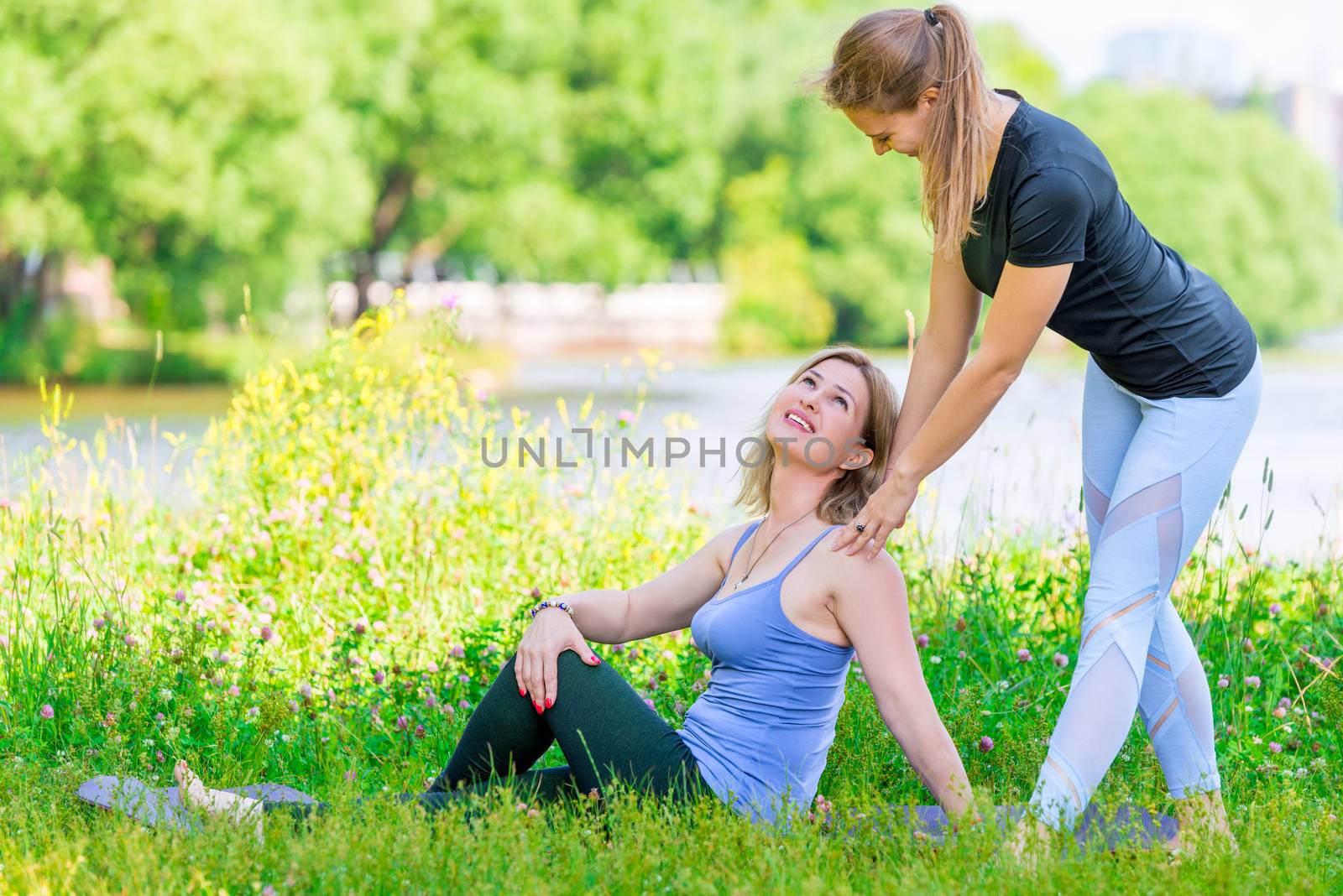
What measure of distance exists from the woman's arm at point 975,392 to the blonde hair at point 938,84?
0.57 ft

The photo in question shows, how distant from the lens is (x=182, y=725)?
320 centimetres

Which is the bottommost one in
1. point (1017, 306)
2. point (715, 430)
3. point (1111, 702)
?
point (715, 430)

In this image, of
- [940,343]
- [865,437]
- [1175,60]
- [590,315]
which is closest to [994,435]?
[940,343]

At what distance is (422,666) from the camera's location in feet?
12.3

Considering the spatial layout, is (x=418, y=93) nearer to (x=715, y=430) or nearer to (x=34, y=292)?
(x=34, y=292)

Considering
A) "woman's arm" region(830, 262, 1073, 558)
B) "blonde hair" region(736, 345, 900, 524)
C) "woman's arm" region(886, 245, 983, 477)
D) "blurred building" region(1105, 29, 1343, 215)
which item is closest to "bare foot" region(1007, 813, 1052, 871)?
"woman's arm" region(830, 262, 1073, 558)

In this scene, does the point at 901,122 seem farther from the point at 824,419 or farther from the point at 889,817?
the point at 889,817

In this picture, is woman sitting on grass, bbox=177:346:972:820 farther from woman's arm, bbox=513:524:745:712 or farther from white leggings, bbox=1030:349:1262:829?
white leggings, bbox=1030:349:1262:829

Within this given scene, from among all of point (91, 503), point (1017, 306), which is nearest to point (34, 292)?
point (91, 503)

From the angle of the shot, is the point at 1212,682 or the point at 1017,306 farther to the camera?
the point at 1212,682

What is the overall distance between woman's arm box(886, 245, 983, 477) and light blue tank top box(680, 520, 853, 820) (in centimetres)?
38

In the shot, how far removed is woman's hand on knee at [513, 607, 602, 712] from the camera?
8.52 ft

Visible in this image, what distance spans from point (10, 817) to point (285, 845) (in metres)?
0.66

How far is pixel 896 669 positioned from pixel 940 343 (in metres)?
0.76
